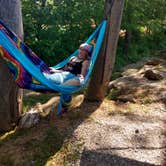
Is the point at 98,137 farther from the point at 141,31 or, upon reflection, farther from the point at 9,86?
the point at 141,31

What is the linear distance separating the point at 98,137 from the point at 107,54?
4.03ft

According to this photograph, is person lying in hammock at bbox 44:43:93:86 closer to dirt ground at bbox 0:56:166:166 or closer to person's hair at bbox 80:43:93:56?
person's hair at bbox 80:43:93:56

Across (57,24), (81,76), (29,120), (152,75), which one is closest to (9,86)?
(29,120)

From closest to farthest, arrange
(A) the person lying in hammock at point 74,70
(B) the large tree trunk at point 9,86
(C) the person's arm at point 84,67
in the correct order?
(B) the large tree trunk at point 9,86
(A) the person lying in hammock at point 74,70
(C) the person's arm at point 84,67

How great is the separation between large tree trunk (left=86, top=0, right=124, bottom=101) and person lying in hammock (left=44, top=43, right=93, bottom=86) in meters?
0.28

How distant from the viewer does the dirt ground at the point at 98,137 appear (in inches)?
147

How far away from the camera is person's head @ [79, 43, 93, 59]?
14.8 feet

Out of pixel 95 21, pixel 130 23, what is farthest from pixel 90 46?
pixel 130 23

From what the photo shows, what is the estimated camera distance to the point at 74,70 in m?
4.54

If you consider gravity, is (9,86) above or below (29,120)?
above

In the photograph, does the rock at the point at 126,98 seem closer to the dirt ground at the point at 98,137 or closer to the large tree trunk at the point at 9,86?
the dirt ground at the point at 98,137

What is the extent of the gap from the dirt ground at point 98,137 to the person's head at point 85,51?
2.59ft

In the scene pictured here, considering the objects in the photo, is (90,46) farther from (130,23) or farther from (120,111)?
(130,23)

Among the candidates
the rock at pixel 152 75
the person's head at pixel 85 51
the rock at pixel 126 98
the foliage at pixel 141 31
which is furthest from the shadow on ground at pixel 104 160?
the foliage at pixel 141 31
